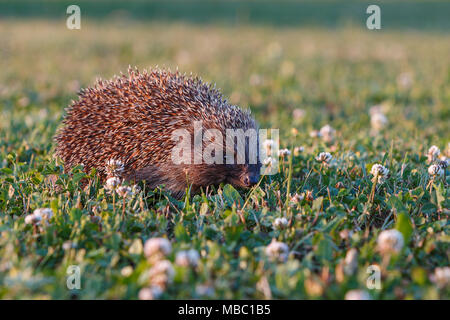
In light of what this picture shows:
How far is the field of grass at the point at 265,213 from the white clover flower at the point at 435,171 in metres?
0.07

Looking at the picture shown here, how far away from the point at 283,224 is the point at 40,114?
187 inches

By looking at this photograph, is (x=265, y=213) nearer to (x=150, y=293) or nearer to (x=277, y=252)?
(x=277, y=252)

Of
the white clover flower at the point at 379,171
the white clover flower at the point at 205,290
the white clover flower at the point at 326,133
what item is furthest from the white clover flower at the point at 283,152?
the white clover flower at the point at 205,290

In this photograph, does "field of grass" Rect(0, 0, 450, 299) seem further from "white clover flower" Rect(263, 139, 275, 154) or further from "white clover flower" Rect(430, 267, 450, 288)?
"white clover flower" Rect(263, 139, 275, 154)

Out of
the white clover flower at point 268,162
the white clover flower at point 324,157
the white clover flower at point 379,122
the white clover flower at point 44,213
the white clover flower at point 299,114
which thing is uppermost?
the white clover flower at point 299,114

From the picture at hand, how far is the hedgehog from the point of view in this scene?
467 cm

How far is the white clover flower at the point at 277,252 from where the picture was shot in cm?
324

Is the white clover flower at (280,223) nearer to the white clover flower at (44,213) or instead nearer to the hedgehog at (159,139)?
the hedgehog at (159,139)

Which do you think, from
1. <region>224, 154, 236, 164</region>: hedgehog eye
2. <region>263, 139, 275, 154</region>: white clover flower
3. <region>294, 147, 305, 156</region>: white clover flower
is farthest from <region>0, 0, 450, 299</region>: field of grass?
<region>224, 154, 236, 164</region>: hedgehog eye

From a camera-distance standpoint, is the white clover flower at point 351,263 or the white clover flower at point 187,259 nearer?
the white clover flower at point 187,259

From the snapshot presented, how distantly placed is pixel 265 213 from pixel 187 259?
3.34 feet

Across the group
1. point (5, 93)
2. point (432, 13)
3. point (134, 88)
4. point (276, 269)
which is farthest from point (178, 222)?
point (432, 13)

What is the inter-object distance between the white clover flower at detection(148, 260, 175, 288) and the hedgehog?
1704 mm

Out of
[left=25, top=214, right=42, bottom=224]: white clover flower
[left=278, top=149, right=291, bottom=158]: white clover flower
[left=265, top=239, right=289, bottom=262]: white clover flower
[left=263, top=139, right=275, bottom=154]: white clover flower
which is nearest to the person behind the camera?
[left=265, top=239, right=289, bottom=262]: white clover flower
